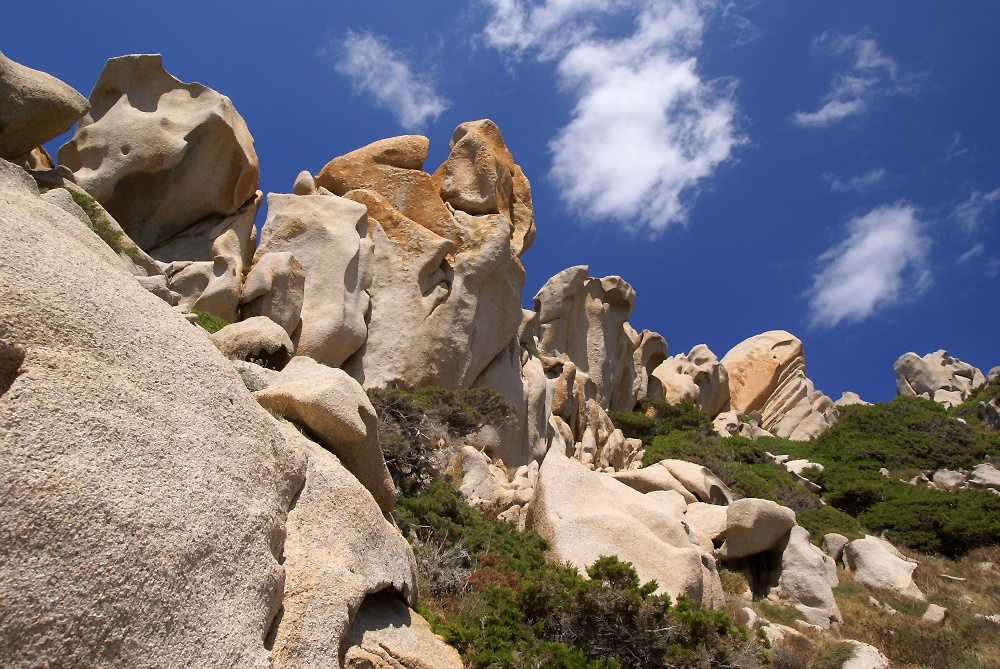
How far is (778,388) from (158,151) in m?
35.9

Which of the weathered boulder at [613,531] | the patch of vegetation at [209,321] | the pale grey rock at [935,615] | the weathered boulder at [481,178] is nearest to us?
the weathered boulder at [613,531]

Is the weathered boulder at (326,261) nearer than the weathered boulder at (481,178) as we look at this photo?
Yes

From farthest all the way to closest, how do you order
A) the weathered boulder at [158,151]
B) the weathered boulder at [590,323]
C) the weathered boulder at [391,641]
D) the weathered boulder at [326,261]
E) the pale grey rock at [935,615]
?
1. the weathered boulder at [590,323]
2. the weathered boulder at [158,151]
3. the weathered boulder at [326,261]
4. the pale grey rock at [935,615]
5. the weathered boulder at [391,641]

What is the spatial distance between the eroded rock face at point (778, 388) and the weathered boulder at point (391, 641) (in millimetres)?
37191

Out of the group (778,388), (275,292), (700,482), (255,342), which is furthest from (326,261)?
(778,388)

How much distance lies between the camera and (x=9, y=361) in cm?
432

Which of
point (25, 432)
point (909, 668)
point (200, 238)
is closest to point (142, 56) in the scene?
point (200, 238)

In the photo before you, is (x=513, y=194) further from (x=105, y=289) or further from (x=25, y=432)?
(x=25, y=432)

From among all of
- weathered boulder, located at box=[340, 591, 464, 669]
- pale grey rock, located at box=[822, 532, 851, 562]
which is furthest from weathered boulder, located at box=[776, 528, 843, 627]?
weathered boulder, located at box=[340, 591, 464, 669]

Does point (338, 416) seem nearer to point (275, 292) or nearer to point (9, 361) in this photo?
point (9, 361)

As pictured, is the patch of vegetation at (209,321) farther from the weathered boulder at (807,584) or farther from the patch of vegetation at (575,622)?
A: the weathered boulder at (807,584)

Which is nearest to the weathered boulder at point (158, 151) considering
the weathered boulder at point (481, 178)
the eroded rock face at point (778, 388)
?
the weathered boulder at point (481, 178)

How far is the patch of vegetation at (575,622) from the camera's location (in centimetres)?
708

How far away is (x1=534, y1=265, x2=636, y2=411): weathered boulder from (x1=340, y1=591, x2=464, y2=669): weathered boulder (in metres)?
20.3
